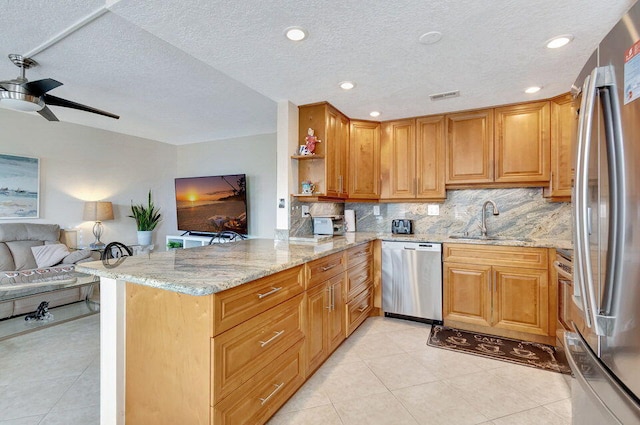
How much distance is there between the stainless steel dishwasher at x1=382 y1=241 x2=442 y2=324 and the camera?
2928 millimetres

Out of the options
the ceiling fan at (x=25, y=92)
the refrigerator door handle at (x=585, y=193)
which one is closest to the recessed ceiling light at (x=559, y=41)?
the refrigerator door handle at (x=585, y=193)

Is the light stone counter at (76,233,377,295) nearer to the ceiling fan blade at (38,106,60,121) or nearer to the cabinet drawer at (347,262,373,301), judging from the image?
the cabinet drawer at (347,262,373,301)

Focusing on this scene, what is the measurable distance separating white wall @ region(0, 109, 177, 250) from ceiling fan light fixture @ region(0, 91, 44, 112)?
2.21 m

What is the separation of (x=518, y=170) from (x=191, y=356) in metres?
3.24

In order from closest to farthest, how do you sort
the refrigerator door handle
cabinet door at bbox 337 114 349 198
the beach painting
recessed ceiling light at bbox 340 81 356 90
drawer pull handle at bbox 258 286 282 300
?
the refrigerator door handle, drawer pull handle at bbox 258 286 282 300, recessed ceiling light at bbox 340 81 356 90, cabinet door at bbox 337 114 349 198, the beach painting

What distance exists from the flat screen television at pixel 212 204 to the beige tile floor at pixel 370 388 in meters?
2.62

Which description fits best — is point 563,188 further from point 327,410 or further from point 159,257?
point 159,257

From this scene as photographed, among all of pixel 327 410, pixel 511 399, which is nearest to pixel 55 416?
pixel 327 410

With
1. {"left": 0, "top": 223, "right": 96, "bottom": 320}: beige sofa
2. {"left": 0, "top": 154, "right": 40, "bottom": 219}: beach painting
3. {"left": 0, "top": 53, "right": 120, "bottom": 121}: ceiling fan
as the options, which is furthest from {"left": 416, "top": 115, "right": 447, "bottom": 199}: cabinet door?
{"left": 0, "top": 154, "right": 40, "bottom": 219}: beach painting

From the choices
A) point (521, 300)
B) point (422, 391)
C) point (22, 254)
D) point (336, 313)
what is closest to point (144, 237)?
point (22, 254)

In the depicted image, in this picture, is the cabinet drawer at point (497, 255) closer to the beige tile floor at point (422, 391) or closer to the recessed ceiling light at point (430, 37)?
the beige tile floor at point (422, 391)

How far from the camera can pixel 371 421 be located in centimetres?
165

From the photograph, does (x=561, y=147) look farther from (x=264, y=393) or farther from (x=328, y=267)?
(x=264, y=393)

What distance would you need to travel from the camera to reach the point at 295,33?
68.9 inches
